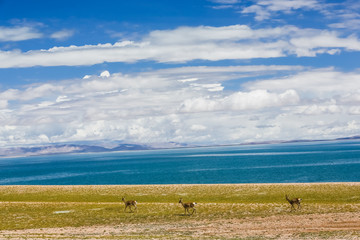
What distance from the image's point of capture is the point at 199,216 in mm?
42875

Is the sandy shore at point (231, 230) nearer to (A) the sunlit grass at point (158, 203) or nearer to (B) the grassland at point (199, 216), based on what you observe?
(B) the grassland at point (199, 216)

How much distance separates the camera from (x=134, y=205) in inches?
1855

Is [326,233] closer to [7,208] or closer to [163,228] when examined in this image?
[163,228]

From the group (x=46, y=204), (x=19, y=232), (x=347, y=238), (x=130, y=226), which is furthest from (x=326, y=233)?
(x=46, y=204)

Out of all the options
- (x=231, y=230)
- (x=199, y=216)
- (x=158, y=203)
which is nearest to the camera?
(x=231, y=230)

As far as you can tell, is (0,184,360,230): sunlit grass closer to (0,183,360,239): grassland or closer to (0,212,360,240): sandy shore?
(0,183,360,239): grassland

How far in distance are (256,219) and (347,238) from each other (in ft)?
38.2

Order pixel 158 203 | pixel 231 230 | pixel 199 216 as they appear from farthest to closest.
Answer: pixel 158 203 < pixel 199 216 < pixel 231 230

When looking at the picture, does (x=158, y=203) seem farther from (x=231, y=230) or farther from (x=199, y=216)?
(x=231, y=230)

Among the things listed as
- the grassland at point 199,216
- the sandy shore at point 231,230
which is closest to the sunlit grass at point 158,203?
the grassland at point 199,216

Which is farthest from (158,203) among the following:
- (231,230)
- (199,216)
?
(231,230)

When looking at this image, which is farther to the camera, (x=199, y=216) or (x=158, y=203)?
(x=158, y=203)

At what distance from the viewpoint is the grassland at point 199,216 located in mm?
33616

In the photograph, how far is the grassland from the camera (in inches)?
1323
